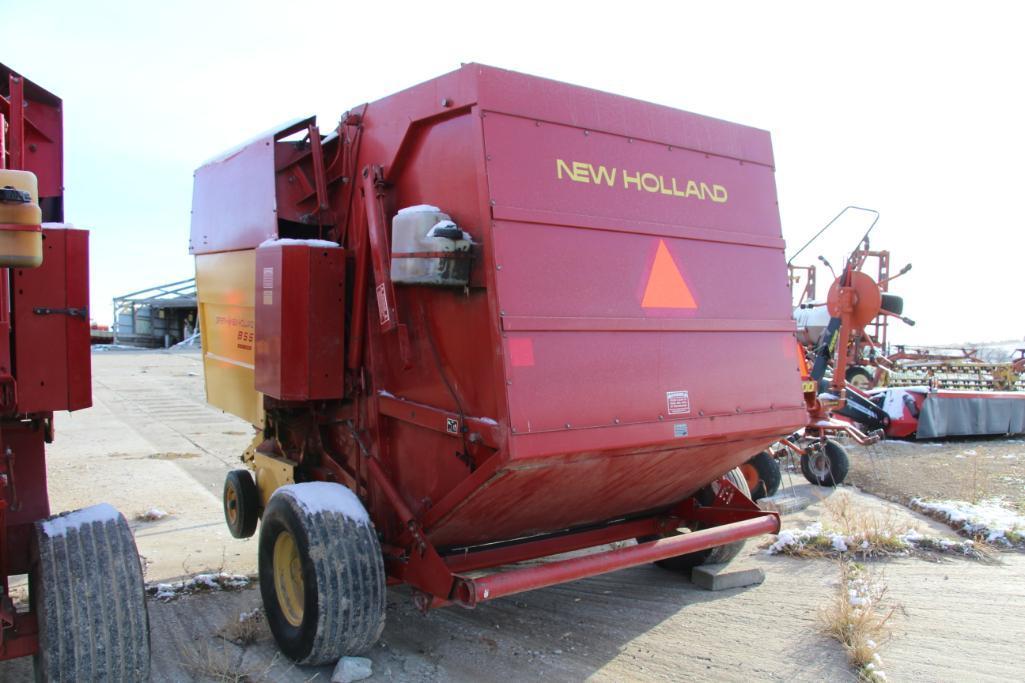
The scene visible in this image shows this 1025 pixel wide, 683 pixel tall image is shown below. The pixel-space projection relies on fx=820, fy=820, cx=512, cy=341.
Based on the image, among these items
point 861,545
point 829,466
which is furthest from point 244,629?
point 829,466

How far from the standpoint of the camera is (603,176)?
4.12 meters

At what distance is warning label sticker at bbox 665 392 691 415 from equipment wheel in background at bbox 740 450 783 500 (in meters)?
3.94

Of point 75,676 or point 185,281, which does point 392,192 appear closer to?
point 75,676

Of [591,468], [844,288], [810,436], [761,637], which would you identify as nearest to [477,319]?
[591,468]

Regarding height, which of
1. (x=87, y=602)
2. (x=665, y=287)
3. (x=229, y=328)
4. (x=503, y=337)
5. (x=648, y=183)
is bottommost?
(x=87, y=602)

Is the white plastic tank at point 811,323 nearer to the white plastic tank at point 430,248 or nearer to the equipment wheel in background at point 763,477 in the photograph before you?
the equipment wheel in background at point 763,477

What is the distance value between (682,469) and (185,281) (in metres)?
39.5

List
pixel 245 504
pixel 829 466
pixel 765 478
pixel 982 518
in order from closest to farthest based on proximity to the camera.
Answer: pixel 245 504 → pixel 982 518 → pixel 765 478 → pixel 829 466

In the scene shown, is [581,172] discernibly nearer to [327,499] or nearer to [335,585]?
[327,499]

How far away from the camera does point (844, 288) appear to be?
966 cm

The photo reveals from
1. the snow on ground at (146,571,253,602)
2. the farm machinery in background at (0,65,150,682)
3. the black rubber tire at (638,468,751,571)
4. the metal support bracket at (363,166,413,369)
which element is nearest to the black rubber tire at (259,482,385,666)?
the farm machinery in background at (0,65,150,682)

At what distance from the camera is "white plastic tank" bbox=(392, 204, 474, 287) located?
12.1ft

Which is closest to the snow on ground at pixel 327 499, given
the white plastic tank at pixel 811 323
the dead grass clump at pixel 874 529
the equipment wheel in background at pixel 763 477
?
the dead grass clump at pixel 874 529

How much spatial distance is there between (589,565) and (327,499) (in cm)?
138
